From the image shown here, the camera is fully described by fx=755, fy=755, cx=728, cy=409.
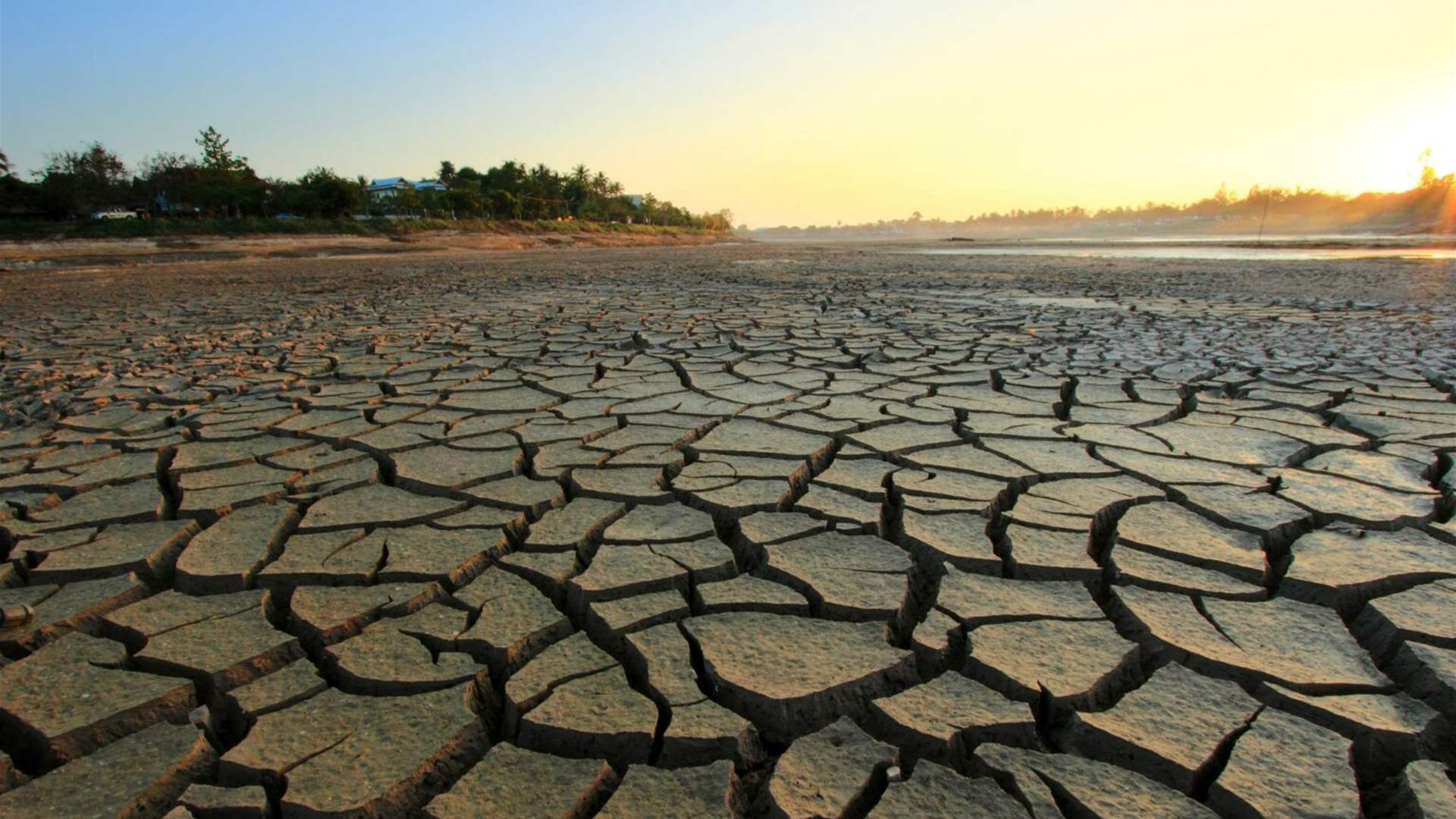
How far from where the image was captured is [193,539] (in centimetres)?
176

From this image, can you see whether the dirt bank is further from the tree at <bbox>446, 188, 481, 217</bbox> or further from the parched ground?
the parched ground

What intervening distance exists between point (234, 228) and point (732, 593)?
22846 mm

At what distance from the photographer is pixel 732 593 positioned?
1.50m

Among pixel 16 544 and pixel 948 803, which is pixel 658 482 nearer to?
pixel 948 803

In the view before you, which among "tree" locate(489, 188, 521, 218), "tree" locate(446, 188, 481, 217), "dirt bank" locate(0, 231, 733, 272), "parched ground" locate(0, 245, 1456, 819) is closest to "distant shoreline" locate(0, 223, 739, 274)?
"dirt bank" locate(0, 231, 733, 272)

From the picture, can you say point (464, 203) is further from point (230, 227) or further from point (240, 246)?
point (240, 246)

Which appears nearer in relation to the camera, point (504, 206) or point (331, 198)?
point (331, 198)

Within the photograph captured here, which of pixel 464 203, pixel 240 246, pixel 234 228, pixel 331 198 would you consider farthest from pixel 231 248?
pixel 464 203

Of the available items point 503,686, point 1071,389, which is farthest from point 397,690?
point 1071,389

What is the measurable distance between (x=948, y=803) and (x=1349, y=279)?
36.2ft

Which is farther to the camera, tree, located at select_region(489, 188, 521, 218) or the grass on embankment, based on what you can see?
tree, located at select_region(489, 188, 521, 218)

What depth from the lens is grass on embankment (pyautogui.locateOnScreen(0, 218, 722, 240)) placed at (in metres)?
17.1

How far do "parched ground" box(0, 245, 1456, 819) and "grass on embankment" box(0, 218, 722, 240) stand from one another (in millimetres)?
18150

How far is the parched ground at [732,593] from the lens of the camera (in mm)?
1034
